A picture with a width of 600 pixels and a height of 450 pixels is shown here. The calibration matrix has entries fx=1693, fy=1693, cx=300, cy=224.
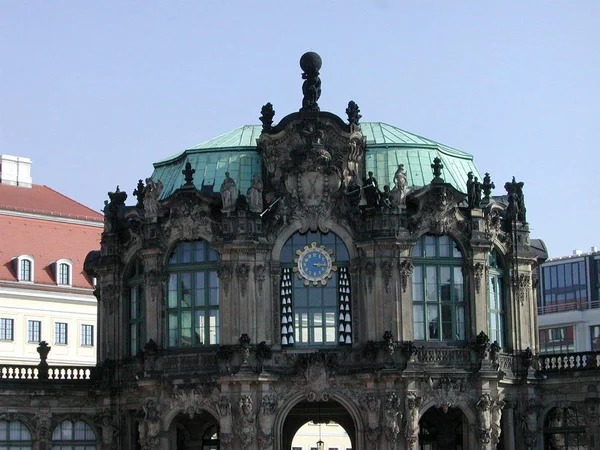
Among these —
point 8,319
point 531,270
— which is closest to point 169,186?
point 531,270

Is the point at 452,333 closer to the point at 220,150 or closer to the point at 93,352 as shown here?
the point at 220,150

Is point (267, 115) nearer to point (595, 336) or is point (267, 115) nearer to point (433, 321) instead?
point (433, 321)

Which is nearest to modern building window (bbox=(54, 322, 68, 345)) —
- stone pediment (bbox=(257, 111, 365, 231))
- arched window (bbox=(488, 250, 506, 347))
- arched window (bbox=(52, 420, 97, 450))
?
arched window (bbox=(52, 420, 97, 450))

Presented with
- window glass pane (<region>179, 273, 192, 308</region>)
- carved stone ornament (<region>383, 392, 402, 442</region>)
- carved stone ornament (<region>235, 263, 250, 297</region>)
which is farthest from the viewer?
window glass pane (<region>179, 273, 192, 308</region>)

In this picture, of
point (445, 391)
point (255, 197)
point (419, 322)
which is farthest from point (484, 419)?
point (255, 197)

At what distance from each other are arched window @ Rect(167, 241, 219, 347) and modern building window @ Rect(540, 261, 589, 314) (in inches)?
2535

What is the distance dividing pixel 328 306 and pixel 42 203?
42.3 meters

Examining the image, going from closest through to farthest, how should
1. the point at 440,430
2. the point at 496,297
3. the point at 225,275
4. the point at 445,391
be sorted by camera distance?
the point at 445,391 → the point at 225,275 → the point at 496,297 → the point at 440,430

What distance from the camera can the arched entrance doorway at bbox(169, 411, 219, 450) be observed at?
74.1 m

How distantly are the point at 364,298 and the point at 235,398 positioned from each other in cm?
665

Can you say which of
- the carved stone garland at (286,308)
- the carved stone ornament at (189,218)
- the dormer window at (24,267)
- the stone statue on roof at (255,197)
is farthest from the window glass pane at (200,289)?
the dormer window at (24,267)

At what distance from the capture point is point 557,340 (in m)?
129

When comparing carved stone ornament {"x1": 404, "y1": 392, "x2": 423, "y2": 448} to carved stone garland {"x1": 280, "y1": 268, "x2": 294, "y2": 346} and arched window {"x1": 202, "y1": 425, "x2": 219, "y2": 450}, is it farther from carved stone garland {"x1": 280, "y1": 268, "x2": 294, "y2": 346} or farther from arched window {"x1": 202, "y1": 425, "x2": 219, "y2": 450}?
arched window {"x1": 202, "y1": 425, "x2": 219, "y2": 450}

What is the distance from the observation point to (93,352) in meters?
106
